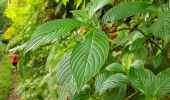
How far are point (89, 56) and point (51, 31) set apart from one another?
0.13m

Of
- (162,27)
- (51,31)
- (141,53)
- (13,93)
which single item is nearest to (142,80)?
(162,27)

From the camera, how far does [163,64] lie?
1.67 metres

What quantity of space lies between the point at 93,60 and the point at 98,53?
0.03 meters

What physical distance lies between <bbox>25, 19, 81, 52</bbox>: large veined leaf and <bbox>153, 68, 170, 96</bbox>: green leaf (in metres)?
0.29

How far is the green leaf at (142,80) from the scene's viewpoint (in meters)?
0.99

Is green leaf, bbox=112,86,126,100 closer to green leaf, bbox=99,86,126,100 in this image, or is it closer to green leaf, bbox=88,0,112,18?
green leaf, bbox=99,86,126,100

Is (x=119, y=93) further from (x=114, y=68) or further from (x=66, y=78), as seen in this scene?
(x=66, y=78)

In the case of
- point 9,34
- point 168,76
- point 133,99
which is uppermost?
point 168,76

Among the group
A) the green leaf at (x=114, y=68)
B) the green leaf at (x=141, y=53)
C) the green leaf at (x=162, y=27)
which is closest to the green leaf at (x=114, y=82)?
the green leaf at (x=114, y=68)

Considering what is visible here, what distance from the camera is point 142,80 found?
1005 millimetres

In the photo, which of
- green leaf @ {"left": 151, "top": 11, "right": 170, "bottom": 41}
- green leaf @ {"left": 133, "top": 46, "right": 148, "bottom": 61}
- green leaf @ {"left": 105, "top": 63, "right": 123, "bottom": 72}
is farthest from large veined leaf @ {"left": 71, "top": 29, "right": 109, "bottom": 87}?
green leaf @ {"left": 133, "top": 46, "right": 148, "bottom": 61}

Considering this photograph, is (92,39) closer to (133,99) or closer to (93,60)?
(93,60)

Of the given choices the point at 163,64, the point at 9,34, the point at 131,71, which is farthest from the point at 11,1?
the point at 131,71

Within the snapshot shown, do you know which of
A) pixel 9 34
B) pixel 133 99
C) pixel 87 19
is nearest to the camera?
pixel 87 19
